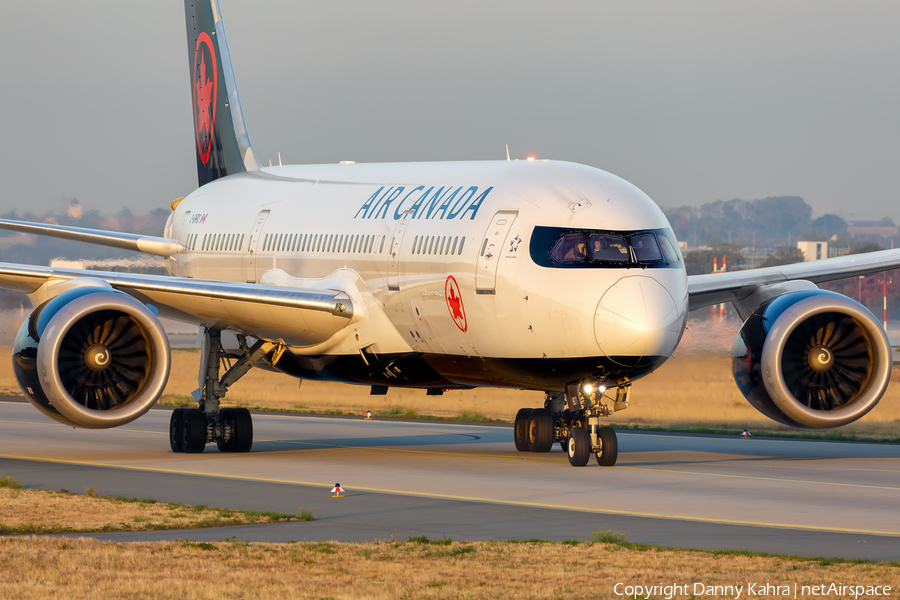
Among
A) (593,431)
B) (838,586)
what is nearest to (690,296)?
(593,431)

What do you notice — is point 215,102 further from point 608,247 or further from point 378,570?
point 378,570

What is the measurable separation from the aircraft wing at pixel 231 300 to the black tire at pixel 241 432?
163 cm

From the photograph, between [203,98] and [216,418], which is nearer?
[216,418]

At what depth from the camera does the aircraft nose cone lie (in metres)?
19.5

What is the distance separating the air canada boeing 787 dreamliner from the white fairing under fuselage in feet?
0.12

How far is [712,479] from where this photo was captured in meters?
20.8

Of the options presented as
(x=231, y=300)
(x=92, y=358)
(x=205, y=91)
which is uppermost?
(x=205, y=91)

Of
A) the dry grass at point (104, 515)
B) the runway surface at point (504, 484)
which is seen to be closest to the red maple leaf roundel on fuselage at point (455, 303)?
the runway surface at point (504, 484)

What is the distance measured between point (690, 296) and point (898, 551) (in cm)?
1172

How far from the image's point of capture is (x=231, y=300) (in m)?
23.8

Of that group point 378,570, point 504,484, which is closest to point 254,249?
point 504,484

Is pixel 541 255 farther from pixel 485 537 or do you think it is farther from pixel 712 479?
pixel 485 537

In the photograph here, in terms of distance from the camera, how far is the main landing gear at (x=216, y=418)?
25375 millimetres

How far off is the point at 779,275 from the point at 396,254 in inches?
282
